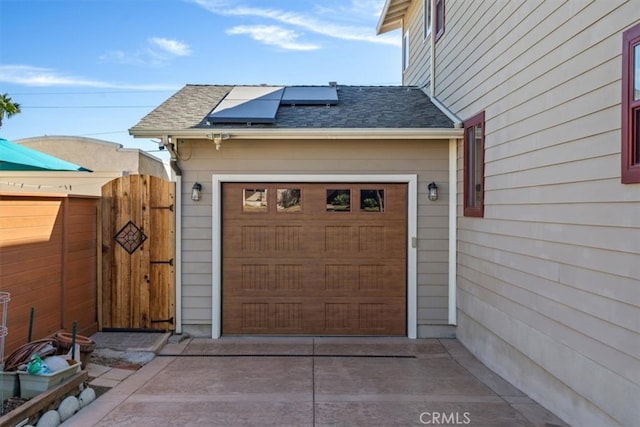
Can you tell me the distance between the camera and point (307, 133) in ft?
18.7

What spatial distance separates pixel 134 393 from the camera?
406cm

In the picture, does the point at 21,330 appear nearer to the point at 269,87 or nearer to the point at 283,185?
the point at 283,185

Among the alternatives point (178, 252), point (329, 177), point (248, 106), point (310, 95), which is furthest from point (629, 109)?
point (178, 252)

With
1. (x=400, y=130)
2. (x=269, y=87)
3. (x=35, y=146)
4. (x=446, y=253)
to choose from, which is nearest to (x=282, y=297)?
(x=446, y=253)

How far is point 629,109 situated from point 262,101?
488 cm

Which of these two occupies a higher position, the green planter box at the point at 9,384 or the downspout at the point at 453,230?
the downspout at the point at 453,230

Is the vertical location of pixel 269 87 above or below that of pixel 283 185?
above

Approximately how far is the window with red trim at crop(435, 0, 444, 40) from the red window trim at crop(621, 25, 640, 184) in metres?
4.26

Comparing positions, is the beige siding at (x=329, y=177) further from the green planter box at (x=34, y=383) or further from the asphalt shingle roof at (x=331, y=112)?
the green planter box at (x=34, y=383)

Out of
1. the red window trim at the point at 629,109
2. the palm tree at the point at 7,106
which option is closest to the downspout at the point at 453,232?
the red window trim at the point at 629,109

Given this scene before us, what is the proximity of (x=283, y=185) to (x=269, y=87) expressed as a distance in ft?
7.52

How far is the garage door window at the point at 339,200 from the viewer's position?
19.8 feet

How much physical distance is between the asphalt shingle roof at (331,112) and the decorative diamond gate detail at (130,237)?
1.28 m

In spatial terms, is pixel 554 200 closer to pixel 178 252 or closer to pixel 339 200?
pixel 339 200
